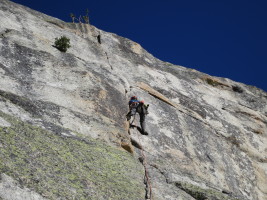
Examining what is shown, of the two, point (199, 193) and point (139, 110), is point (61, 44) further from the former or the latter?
point (199, 193)

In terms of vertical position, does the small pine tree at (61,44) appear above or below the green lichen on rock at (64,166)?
above

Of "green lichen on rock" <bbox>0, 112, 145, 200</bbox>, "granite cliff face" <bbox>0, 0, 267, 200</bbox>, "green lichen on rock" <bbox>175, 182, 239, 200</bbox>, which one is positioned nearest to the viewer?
"green lichen on rock" <bbox>0, 112, 145, 200</bbox>

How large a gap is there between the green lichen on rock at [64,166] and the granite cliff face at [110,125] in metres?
0.04

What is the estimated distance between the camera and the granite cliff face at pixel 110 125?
8.42m

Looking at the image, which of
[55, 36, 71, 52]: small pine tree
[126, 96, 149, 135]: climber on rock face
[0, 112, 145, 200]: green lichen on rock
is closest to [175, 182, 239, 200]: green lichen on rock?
[0, 112, 145, 200]: green lichen on rock

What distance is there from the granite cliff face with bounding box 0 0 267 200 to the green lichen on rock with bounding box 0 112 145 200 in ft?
0.12

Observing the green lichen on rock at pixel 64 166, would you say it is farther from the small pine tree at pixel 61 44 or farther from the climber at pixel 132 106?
the small pine tree at pixel 61 44

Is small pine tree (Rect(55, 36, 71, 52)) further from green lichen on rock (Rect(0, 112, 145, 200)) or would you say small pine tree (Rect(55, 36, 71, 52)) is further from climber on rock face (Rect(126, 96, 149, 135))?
green lichen on rock (Rect(0, 112, 145, 200))

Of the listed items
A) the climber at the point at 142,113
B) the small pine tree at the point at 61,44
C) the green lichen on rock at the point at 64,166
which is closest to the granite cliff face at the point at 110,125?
the green lichen on rock at the point at 64,166

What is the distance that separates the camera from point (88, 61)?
19547 millimetres

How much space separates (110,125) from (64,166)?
5363 mm

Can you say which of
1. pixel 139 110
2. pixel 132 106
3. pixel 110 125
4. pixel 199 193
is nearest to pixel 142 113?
pixel 139 110

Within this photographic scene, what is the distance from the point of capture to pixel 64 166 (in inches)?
Answer: 337

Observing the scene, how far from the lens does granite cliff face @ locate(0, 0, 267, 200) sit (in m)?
8.42
